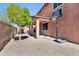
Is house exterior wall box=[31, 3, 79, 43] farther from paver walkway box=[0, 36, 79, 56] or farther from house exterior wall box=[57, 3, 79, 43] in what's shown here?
paver walkway box=[0, 36, 79, 56]

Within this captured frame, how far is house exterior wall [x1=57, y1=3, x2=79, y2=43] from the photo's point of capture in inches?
392

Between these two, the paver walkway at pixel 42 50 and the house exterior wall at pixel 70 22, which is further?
the house exterior wall at pixel 70 22

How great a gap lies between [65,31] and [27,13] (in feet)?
39.7

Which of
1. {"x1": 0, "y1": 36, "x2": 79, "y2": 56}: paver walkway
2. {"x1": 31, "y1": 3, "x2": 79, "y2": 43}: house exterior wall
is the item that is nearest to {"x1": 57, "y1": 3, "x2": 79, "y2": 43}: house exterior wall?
{"x1": 31, "y1": 3, "x2": 79, "y2": 43}: house exterior wall

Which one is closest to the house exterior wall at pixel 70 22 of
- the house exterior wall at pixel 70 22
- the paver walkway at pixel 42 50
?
the house exterior wall at pixel 70 22

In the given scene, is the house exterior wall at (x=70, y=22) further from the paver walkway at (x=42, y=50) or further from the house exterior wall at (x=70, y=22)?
the paver walkway at (x=42, y=50)

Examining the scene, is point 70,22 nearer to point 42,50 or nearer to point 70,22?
point 70,22

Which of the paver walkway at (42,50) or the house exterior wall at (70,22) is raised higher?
the house exterior wall at (70,22)

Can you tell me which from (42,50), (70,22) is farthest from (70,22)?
(42,50)

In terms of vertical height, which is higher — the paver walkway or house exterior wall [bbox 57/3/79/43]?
house exterior wall [bbox 57/3/79/43]

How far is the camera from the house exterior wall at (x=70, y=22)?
9.95 metres

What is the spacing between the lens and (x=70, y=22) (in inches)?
433

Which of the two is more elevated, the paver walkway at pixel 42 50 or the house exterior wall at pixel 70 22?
the house exterior wall at pixel 70 22

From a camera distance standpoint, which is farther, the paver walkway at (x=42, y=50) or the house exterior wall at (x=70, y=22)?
the house exterior wall at (x=70, y=22)
